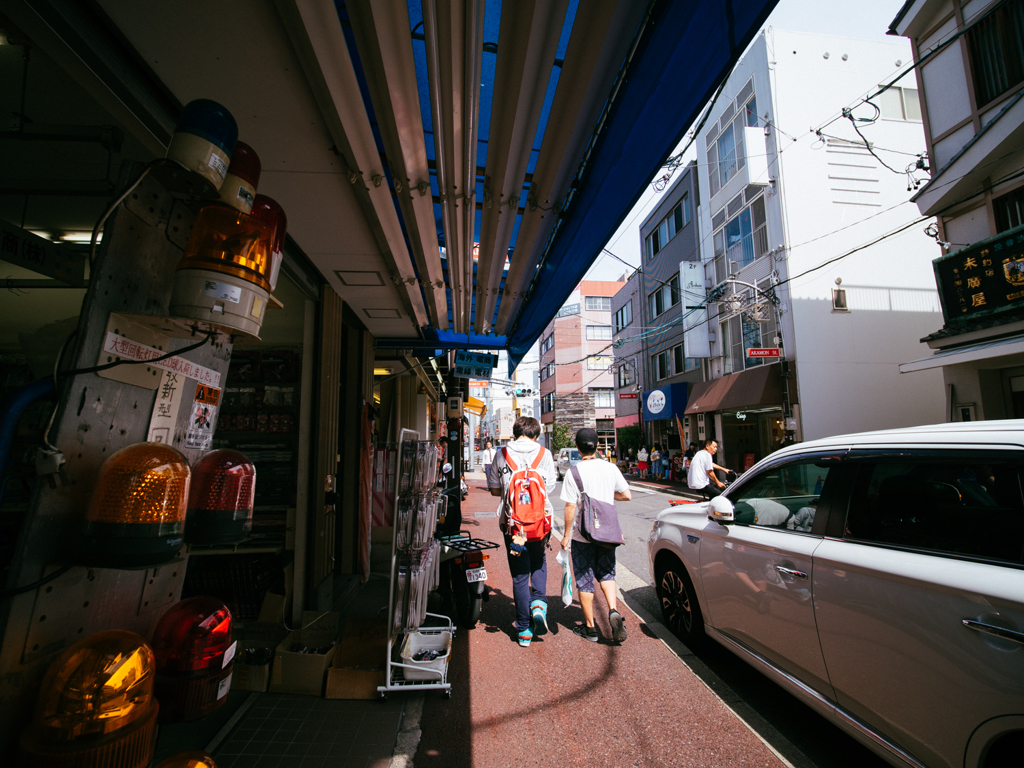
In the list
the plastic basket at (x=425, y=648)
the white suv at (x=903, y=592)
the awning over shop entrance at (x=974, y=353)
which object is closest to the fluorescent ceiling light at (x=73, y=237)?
the plastic basket at (x=425, y=648)

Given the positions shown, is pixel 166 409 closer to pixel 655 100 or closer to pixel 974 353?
pixel 655 100

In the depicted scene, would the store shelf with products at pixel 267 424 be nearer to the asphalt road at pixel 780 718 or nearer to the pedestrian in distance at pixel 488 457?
the pedestrian in distance at pixel 488 457

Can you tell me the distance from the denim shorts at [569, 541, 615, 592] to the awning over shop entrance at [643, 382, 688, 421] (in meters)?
17.7

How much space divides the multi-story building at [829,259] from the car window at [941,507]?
504 inches

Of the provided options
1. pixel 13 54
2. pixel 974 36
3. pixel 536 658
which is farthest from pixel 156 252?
pixel 974 36

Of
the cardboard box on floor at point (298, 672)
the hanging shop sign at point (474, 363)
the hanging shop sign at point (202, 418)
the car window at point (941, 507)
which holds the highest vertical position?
the hanging shop sign at point (474, 363)

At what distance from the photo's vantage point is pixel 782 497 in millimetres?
3686

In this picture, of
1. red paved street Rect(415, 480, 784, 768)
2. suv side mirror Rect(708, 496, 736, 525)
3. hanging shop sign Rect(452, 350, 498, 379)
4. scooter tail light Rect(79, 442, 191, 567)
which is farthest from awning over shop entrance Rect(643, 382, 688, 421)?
scooter tail light Rect(79, 442, 191, 567)

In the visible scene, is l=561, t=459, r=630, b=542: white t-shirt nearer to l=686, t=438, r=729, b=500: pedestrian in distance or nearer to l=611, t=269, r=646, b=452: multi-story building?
l=686, t=438, r=729, b=500: pedestrian in distance

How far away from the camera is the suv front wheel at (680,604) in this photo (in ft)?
12.5

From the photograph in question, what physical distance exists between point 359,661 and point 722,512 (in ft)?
9.34

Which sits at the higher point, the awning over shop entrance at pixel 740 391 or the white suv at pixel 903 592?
the awning over shop entrance at pixel 740 391

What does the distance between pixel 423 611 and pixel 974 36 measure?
14.3 metres

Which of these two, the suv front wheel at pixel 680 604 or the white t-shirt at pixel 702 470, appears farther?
the white t-shirt at pixel 702 470
